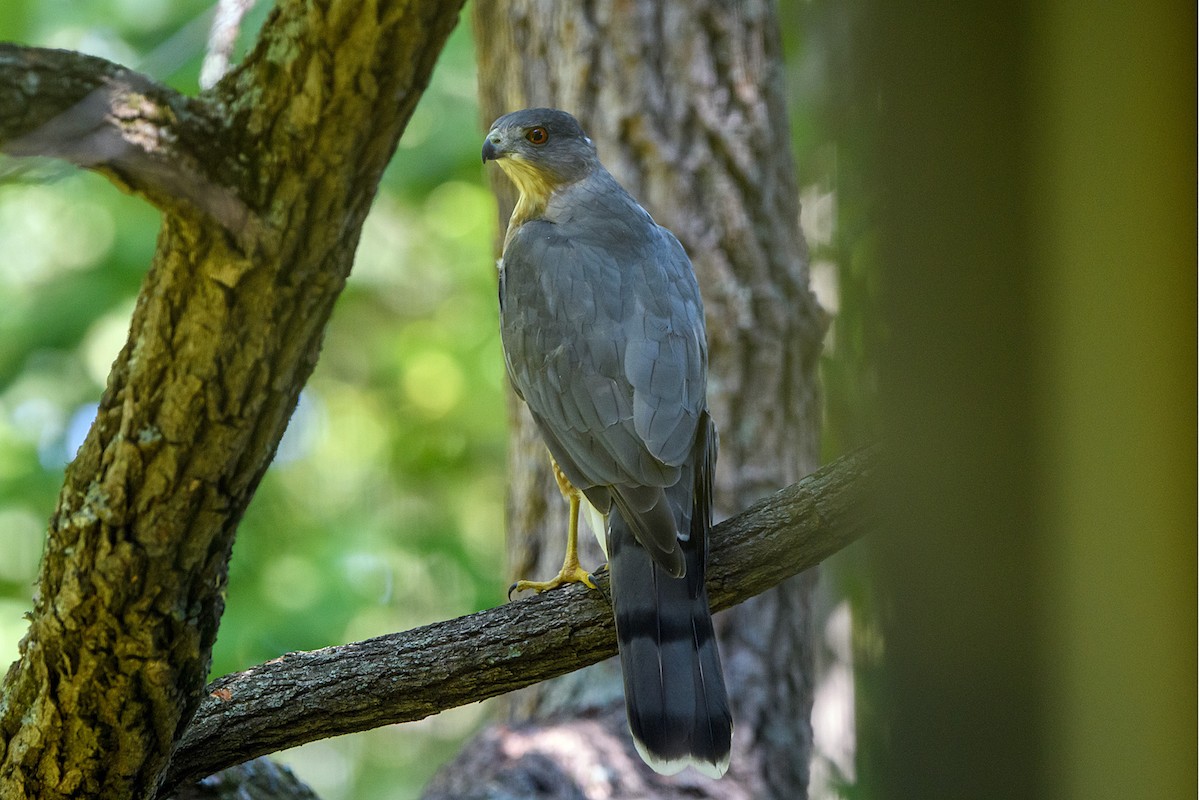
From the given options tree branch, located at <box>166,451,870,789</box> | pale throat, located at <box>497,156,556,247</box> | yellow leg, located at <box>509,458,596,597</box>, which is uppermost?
pale throat, located at <box>497,156,556,247</box>

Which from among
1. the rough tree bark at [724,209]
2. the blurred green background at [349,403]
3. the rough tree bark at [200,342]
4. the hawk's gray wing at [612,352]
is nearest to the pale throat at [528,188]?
the hawk's gray wing at [612,352]

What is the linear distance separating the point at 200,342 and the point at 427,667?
923 millimetres

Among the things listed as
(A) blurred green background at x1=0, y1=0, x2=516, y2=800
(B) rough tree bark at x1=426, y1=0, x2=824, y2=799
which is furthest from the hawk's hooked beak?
(A) blurred green background at x1=0, y1=0, x2=516, y2=800

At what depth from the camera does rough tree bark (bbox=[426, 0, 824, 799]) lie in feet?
14.7

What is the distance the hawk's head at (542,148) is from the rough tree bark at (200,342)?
→ 1573 mm

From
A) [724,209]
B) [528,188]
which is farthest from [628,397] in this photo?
[724,209]

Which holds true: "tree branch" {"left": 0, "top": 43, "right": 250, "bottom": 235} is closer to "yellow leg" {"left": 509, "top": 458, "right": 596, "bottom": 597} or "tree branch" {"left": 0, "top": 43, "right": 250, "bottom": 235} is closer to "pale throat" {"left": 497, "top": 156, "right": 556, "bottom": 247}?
"yellow leg" {"left": 509, "top": 458, "right": 596, "bottom": 597}

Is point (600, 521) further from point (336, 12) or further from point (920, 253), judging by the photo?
point (920, 253)

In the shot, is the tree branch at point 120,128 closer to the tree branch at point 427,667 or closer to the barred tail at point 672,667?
the tree branch at point 427,667

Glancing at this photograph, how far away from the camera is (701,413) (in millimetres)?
3078

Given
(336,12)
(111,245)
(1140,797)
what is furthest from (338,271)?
(111,245)

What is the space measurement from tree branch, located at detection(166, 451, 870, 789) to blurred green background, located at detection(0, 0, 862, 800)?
2010mm

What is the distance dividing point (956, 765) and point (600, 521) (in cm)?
279

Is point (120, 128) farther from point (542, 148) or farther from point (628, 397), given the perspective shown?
point (542, 148)
